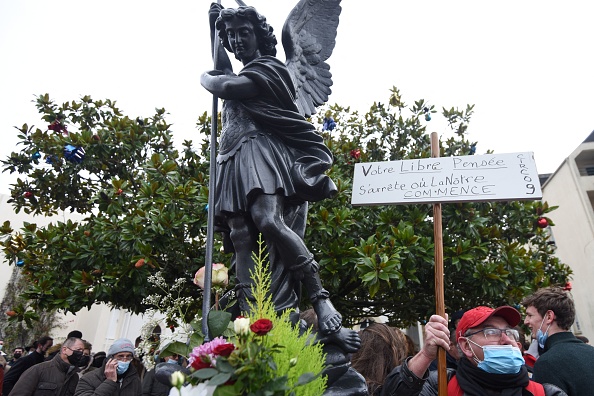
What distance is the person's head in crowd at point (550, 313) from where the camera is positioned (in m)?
2.99

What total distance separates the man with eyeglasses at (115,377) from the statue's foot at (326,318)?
244cm

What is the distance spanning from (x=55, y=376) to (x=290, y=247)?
3.47 metres

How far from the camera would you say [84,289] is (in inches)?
221

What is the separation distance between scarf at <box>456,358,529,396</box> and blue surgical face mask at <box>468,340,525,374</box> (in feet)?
0.08

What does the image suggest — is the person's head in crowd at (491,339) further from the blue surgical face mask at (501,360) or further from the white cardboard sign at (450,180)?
the white cardboard sign at (450,180)

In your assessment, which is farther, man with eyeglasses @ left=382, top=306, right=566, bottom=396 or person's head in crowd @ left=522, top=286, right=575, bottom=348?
person's head in crowd @ left=522, top=286, right=575, bottom=348

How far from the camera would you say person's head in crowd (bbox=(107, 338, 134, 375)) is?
4.10 metres

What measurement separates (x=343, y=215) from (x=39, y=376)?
12.3 feet

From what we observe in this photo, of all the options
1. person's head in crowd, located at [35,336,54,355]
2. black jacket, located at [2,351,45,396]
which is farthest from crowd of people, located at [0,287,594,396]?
person's head in crowd, located at [35,336,54,355]

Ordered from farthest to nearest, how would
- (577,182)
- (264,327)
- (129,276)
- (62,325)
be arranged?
(62,325) → (577,182) → (129,276) → (264,327)

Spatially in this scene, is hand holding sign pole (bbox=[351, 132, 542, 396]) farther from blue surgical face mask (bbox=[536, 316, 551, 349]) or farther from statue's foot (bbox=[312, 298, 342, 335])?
blue surgical face mask (bbox=[536, 316, 551, 349])

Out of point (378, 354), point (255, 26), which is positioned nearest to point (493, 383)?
point (378, 354)

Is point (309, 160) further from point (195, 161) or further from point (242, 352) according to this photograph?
point (195, 161)

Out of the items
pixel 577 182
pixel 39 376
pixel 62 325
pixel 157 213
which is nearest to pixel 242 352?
pixel 39 376
